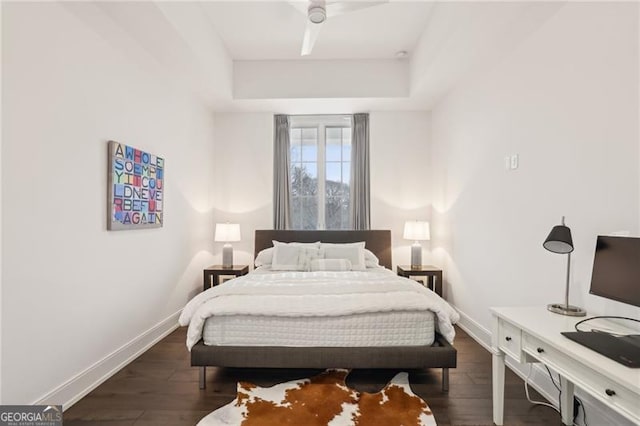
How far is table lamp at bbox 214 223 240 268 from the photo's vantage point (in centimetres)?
393

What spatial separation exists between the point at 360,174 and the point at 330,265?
5.06ft

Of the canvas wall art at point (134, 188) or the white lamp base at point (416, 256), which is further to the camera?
the white lamp base at point (416, 256)

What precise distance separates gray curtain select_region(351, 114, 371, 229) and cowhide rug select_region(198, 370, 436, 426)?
Answer: 2396mm

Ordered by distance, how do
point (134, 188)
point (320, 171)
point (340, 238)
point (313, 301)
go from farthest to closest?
point (320, 171) → point (340, 238) → point (134, 188) → point (313, 301)

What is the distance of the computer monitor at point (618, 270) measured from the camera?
141 cm

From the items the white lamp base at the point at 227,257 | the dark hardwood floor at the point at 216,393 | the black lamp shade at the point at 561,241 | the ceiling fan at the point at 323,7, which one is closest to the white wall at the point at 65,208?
the dark hardwood floor at the point at 216,393

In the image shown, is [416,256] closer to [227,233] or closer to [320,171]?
[320,171]

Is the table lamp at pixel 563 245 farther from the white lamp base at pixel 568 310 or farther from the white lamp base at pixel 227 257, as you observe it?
the white lamp base at pixel 227 257

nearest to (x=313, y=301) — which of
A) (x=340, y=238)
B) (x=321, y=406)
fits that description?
(x=321, y=406)

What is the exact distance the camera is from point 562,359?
4.57 feet

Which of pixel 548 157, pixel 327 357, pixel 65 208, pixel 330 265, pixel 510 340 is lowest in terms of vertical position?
pixel 327 357

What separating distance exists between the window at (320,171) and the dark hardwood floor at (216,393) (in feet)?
7.86

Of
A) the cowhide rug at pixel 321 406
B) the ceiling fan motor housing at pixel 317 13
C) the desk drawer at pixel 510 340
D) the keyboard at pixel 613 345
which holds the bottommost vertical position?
the cowhide rug at pixel 321 406

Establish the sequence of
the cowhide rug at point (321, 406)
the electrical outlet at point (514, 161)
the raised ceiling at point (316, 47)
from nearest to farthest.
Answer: the cowhide rug at point (321, 406) → the raised ceiling at point (316, 47) → the electrical outlet at point (514, 161)
